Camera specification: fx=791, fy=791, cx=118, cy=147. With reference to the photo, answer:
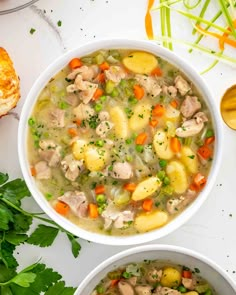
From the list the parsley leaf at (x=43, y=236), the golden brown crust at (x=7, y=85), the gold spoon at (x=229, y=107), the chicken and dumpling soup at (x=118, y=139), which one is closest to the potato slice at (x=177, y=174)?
the chicken and dumpling soup at (x=118, y=139)

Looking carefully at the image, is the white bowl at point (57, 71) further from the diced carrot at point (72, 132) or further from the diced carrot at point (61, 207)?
the diced carrot at point (72, 132)

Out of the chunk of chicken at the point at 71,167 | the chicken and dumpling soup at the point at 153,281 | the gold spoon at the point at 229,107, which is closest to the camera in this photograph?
the chunk of chicken at the point at 71,167

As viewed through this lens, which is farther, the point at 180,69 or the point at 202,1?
the point at 202,1

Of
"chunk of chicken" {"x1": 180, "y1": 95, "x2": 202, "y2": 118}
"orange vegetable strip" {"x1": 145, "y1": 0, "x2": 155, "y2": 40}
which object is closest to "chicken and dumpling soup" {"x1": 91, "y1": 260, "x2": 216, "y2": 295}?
"chunk of chicken" {"x1": 180, "y1": 95, "x2": 202, "y2": 118}

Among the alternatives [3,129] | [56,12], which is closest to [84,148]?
[3,129]

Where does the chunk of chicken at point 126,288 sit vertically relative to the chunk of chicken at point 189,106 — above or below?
below

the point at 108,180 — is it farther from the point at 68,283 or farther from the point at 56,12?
the point at 56,12
